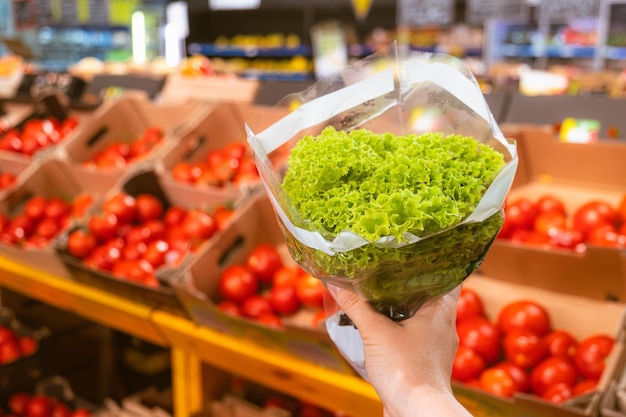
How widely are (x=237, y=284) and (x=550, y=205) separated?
901 millimetres

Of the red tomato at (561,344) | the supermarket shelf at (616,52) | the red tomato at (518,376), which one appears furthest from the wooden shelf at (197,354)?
the supermarket shelf at (616,52)

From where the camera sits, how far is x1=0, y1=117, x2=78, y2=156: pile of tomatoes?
119 inches

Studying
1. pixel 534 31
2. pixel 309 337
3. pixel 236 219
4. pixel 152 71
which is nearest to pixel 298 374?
pixel 309 337

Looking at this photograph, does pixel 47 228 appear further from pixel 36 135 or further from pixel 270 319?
pixel 270 319

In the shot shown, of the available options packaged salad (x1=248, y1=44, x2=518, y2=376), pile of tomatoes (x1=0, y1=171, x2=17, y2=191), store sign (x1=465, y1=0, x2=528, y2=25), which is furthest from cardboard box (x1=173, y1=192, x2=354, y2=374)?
store sign (x1=465, y1=0, x2=528, y2=25)

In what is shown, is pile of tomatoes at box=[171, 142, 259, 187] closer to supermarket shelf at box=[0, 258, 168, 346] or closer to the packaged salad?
supermarket shelf at box=[0, 258, 168, 346]

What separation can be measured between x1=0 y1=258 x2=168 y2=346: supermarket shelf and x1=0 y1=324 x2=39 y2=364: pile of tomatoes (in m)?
0.30

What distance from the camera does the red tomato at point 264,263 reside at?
6.47 feet

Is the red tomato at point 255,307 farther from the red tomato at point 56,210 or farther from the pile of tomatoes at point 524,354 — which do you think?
the red tomato at point 56,210

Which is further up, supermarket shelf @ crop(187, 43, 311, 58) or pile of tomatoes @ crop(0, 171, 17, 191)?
pile of tomatoes @ crop(0, 171, 17, 191)

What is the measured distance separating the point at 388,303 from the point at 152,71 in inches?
189

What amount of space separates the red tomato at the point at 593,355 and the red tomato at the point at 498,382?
151 millimetres

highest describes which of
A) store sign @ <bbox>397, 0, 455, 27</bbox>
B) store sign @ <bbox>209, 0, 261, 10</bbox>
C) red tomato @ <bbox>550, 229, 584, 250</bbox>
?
red tomato @ <bbox>550, 229, 584, 250</bbox>

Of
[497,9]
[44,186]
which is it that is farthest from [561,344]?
[497,9]
